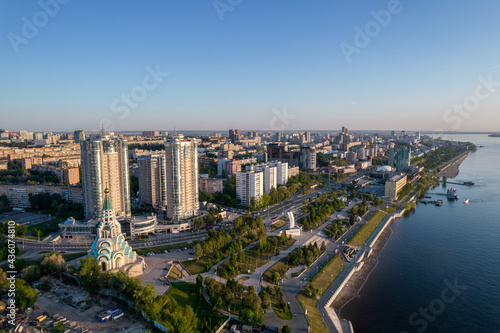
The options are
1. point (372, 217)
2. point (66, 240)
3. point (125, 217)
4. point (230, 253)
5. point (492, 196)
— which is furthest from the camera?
point (492, 196)

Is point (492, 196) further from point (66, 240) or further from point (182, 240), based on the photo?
point (66, 240)

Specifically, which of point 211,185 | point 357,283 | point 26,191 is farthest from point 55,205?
point 357,283

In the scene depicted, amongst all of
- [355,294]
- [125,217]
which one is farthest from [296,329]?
[125,217]

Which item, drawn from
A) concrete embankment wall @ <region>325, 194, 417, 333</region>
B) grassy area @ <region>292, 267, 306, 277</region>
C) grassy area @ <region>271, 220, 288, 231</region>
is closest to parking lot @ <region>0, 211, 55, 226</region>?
grassy area @ <region>271, 220, 288, 231</region>

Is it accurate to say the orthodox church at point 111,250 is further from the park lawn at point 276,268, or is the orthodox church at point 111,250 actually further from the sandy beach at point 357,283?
the sandy beach at point 357,283

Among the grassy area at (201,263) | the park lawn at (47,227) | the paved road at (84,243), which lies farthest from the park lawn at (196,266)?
the park lawn at (47,227)

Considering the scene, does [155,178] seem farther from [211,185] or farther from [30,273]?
[30,273]

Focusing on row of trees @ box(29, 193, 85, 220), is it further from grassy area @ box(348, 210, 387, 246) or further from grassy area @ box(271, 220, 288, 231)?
grassy area @ box(348, 210, 387, 246)
